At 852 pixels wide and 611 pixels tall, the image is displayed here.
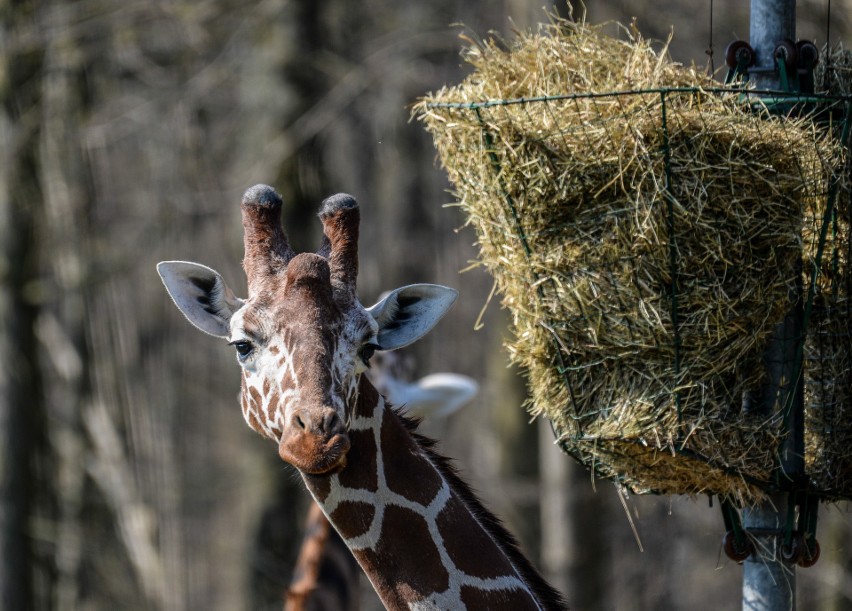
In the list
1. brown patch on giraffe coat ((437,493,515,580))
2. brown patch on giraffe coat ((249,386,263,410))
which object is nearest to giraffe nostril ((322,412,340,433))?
brown patch on giraffe coat ((249,386,263,410))

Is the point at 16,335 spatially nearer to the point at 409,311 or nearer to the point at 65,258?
the point at 65,258

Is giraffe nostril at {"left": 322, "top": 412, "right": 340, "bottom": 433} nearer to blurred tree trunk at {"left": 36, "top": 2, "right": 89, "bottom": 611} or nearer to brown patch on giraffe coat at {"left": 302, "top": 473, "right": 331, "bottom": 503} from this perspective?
brown patch on giraffe coat at {"left": 302, "top": 473, "right": 331, "bottom": 503}

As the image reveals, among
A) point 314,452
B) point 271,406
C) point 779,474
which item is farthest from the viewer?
point 779,474

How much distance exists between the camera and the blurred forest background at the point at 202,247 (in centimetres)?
1157

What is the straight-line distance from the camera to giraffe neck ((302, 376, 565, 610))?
4.25m

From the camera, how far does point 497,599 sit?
14.3 feet

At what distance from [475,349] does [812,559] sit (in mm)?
18516

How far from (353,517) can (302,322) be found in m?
0.72

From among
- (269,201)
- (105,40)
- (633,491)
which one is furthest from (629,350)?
(105,40)

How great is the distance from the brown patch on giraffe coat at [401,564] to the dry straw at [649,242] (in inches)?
28.9

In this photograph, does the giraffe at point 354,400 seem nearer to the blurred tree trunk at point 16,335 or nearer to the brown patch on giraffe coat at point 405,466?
the brown patch on giraffe coat at point 405,466

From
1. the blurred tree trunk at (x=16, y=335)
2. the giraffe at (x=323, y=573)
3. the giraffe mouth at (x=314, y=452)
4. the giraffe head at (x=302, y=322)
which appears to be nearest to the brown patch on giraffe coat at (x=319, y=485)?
the giraffe head at (x=302, y=322)

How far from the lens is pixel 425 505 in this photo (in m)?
4.37

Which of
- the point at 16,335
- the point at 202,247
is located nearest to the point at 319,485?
the point at 16,335
